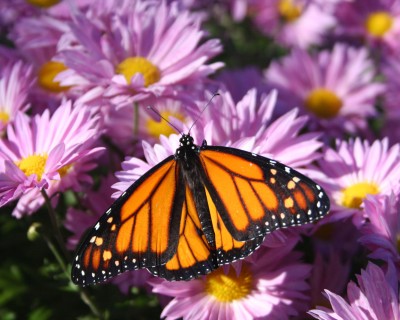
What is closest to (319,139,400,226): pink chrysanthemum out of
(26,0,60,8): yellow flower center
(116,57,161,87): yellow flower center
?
(116,57,161,87): yellow flower center

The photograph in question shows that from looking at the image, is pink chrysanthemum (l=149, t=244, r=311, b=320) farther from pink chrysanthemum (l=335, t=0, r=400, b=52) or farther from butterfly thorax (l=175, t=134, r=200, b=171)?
pink chrysanthemum (l=335, t=0, r=400, b=52)

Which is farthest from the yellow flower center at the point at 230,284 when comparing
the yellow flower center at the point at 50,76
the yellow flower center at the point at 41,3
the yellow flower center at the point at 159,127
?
the yellow flower center at the point at 41,3

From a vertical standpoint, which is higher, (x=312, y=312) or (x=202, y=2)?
(x=202, y=2)

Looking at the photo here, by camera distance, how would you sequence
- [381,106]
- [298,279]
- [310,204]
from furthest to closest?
[381,106], [298,279], [310,204]

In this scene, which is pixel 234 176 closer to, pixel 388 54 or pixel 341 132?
pixel 341 132

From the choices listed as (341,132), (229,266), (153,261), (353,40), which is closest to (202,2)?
(353,40)

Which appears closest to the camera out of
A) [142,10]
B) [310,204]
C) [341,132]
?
[310,204]

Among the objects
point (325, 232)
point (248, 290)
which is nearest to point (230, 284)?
point (248, 290)
